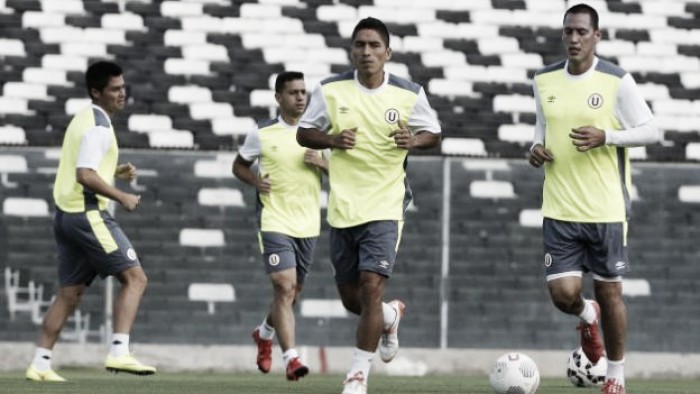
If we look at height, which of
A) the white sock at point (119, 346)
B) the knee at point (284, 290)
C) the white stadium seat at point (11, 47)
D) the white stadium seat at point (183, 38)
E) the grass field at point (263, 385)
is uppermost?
the white stadium seat at point (183, 38)

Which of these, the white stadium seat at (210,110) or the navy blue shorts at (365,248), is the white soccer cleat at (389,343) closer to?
the navy blue shorts at (365,248)

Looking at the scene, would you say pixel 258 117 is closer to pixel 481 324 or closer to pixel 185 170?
pixel 185 170

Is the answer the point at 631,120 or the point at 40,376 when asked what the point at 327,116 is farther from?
the point at 40,376

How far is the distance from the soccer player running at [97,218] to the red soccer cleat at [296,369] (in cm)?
99

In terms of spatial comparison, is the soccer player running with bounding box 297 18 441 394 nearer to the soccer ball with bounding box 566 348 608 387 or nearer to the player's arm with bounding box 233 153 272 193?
the soccer ball with bounding box 566 348 608 387

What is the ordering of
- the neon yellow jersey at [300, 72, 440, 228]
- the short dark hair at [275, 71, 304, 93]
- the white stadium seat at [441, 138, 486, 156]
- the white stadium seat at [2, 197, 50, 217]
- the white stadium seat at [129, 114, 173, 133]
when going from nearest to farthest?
the neon yellow jersey at [300, 72, 440, 228], the short dark hair at [275, 71, 304, 93], the white stadium seat at [2, 197, 50, 217], the white stadium seat at [129, 114, 173, 133], the white stadium seat at [441, 138, 486, 156]

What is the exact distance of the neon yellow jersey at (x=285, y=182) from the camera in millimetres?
13000

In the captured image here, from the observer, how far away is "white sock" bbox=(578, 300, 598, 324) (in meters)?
11.5

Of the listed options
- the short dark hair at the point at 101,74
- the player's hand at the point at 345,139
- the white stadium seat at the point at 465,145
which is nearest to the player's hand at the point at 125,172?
the short dark hair at the point at 101,74

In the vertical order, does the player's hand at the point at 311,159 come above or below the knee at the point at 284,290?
above

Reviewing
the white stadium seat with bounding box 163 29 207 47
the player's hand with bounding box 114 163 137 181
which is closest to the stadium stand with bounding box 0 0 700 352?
the white stadium seat with bounding box 163 29 207 47

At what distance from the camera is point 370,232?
10133mm

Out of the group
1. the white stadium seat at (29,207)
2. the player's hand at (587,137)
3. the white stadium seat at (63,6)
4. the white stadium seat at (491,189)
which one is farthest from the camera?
the white stadium seat at (63,6)

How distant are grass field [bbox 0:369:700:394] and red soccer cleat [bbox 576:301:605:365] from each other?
0.26 metres
